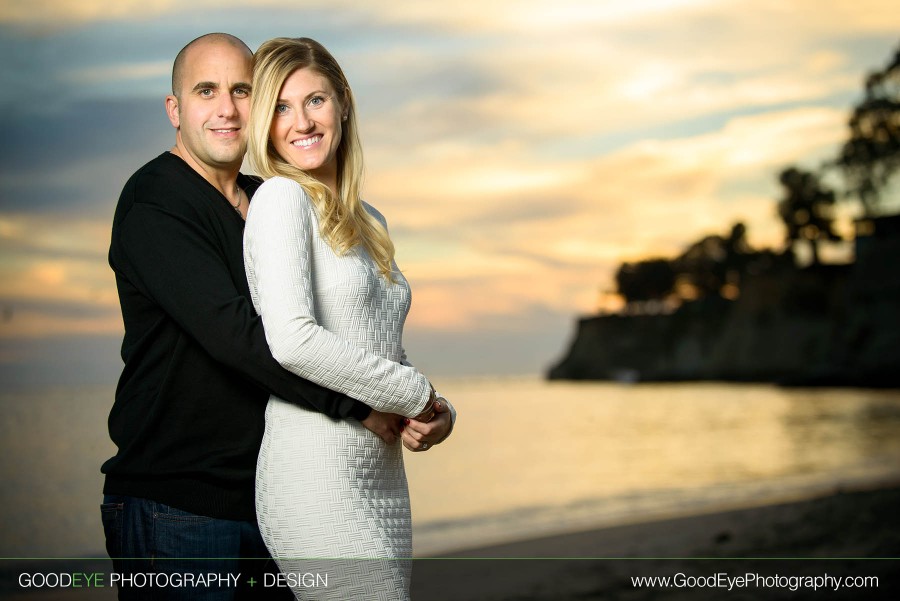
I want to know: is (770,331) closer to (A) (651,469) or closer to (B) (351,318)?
(A) (651,469)

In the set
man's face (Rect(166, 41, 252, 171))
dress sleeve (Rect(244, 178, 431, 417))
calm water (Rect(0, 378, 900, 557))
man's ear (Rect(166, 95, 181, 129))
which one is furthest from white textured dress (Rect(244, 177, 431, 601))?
calm water (Rect(0, 378, 900, 557))

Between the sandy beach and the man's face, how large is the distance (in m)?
4.37

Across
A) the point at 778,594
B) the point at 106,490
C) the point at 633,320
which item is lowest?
the point at 778,594

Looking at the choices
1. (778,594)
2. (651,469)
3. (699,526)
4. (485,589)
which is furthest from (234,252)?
(651,469)

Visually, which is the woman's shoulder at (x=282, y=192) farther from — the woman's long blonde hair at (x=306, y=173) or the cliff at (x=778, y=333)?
the cliff at (x=778, y=333)

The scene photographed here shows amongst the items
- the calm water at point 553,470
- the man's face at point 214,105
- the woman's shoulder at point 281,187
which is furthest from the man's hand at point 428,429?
the calm water at point 553,470

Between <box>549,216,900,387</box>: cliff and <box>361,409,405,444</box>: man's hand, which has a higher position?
<box>549,216,900,387</box>: cliff

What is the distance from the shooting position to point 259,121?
6.75 ft

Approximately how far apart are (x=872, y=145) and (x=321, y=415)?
4293 cm

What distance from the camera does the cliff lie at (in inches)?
1516

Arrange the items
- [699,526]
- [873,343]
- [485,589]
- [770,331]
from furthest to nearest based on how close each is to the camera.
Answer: [770,331] < [873,343] < [699,526] < [485,589]

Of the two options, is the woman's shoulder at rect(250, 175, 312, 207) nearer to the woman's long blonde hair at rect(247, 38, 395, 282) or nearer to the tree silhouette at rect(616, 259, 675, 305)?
the woman's long blonde hair at rect(247, 38, 395, 282)

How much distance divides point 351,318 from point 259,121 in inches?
19.9

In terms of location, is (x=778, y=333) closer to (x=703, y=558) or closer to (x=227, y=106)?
(x=703, y=558)
